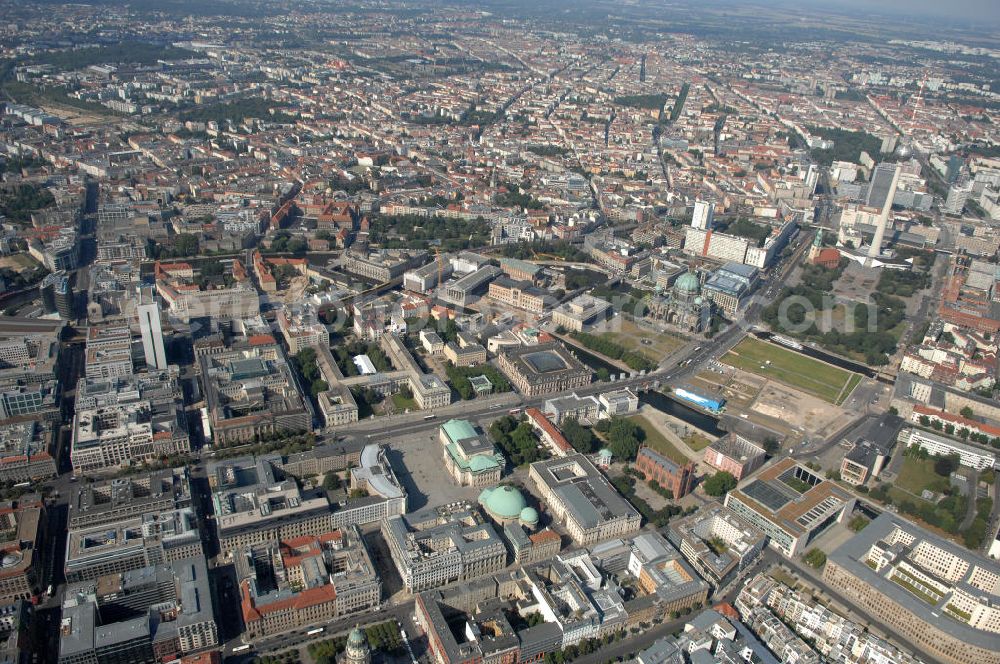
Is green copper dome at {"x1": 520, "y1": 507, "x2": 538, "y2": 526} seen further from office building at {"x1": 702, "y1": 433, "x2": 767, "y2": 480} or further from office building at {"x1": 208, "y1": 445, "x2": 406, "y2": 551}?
office building at {"x1": 702, "y1": 433, "x2": 767, "y2": 480}

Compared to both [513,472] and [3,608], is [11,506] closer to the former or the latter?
[3,608]

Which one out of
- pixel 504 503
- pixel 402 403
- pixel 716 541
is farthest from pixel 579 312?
pixel 716 541

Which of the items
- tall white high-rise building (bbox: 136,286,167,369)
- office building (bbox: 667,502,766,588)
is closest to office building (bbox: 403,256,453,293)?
tall white high-rise building (bbox: 136,286,167,369)

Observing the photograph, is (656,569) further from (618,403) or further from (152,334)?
(152,334)

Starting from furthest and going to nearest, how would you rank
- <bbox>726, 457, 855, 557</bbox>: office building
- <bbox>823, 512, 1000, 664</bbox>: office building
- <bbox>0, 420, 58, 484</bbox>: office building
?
<bbox>0, 420, 58, 484</bbox>: office building, <bbox>726, 457, 855, 557</bbox>: office building, <bbox>823, 512, 1000, 664</bbox>: office building

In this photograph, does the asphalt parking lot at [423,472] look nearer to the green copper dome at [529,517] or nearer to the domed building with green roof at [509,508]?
the domed building with green roof at [509,508]

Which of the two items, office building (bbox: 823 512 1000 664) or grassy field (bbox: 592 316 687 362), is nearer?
office building (bbox: 823 512 1000 664)

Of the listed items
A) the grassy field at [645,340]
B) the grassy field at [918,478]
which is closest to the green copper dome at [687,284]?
the grassy field at [645,340]

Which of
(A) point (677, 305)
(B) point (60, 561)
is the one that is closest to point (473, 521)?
(B) point (60, 561)
